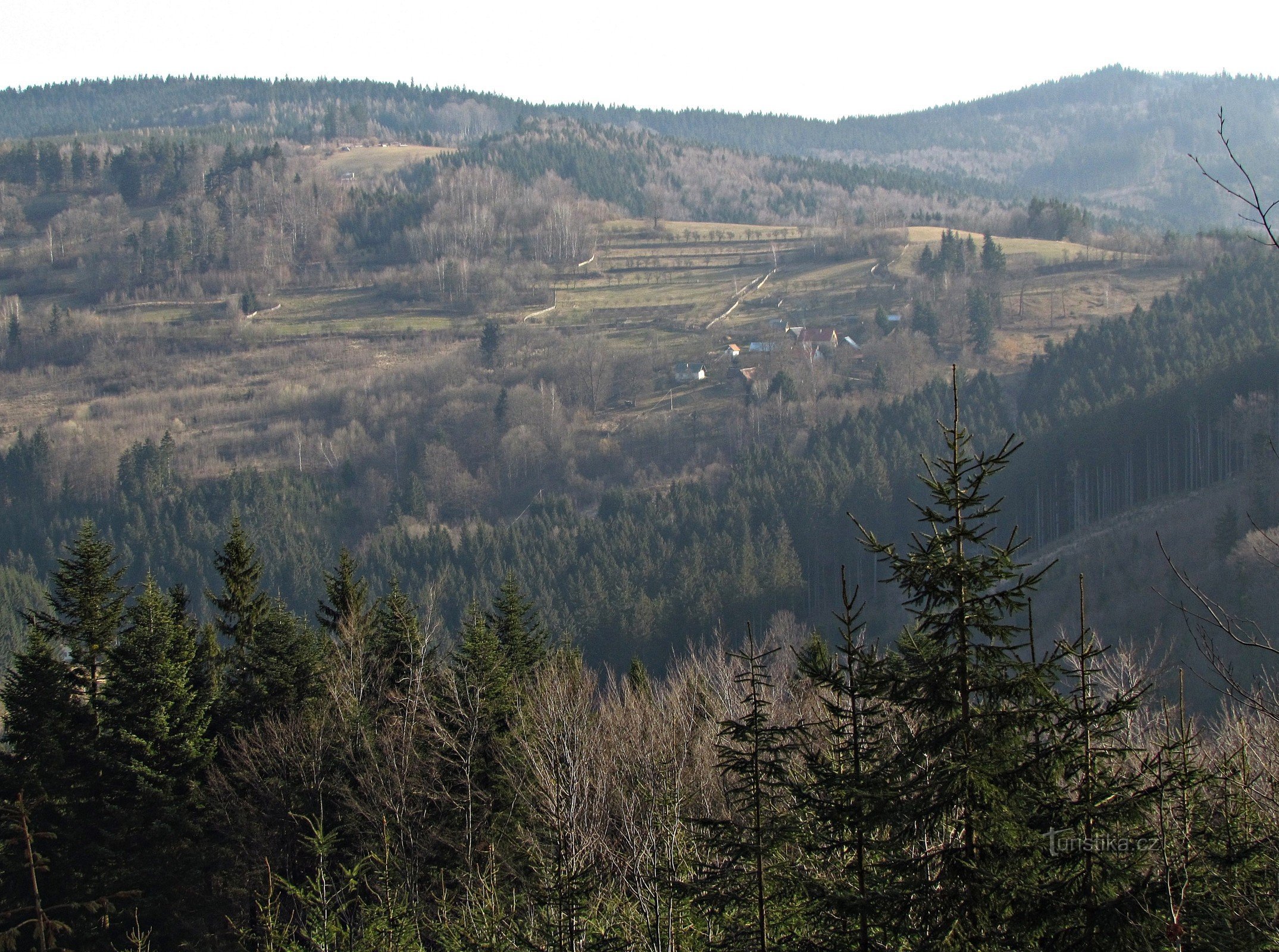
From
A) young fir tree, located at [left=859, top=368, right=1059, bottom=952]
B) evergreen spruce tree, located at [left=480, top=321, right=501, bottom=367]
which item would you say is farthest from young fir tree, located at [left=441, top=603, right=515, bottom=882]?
evergreen spruce tree, located at [left=480, top=321, right=501, bottom=367]

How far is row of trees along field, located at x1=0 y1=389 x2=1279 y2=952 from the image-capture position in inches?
364

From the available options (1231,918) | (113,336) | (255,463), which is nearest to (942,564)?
(1231,918)

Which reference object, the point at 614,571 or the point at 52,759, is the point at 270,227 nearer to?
the point at 614,571

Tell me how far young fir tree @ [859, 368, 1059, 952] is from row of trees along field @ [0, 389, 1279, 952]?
0.03 metres

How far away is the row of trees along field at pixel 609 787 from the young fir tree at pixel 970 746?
0.10 feet

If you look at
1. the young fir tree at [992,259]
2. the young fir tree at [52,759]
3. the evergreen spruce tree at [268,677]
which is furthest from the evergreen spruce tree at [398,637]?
the young fir tree at [992,259]

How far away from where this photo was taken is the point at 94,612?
86.9 ft

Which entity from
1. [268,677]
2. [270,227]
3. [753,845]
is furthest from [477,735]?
[270,227]

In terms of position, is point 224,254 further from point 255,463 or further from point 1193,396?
point 1193,396

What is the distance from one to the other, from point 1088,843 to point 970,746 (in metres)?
1.31

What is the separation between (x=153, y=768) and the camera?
24.4 metres

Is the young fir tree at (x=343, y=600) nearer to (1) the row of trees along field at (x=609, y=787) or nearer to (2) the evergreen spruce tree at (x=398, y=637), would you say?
(1) the row of trees along field at (x=609, y=787)

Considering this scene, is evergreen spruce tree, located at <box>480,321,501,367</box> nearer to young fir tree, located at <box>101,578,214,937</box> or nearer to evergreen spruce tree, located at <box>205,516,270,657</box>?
evergreen spruce tree, located at <box>205,516,270,657</box>

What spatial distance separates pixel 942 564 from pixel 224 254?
577 feet
